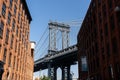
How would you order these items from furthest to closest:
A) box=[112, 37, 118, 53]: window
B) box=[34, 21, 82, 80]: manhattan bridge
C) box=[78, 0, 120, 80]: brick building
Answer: box=[34, 21, 82, 80]: manhattan bridge, box=[112, 37, 118, 53]: window, box=[78, 0, 120, 80]: brick building

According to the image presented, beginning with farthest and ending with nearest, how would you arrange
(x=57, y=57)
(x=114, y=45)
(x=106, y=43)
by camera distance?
(x=57, y=57), (x=106, y=43), (x=114, y=45)

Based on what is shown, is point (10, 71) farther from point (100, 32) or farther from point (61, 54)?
point (61, 54)

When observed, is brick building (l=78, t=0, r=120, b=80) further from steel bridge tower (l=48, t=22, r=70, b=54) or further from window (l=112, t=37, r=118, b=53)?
steel bridge tower (l=48, t=22, r=70, b=54)

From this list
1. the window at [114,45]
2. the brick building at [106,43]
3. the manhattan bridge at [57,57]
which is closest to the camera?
the brick building at [106,43]

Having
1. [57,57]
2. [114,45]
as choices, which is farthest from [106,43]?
[57,57]

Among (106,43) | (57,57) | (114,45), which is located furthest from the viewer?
(57,57)

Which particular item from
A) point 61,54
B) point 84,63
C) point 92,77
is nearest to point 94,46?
point 92,77

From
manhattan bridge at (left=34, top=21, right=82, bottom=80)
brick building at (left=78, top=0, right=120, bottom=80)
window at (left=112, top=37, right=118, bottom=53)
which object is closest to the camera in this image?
brick building at (left=78, top=0, right=120, bottom=80)

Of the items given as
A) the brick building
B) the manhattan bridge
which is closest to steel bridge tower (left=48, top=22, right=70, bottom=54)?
the manhattan bridge

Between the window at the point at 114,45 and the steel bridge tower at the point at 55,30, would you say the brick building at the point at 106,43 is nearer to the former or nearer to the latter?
the window at the point at 114,45

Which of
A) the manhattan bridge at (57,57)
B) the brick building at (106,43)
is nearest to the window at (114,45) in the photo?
the brick building at (106,43)

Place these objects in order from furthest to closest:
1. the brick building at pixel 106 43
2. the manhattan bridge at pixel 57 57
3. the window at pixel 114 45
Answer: the manhattan bridge at pixel 57 57, the window at pixel 114 45, the brick building at pixel 106 43

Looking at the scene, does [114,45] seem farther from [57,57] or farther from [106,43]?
[57,57]

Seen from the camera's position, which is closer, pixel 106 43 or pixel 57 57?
pixel 106 43
